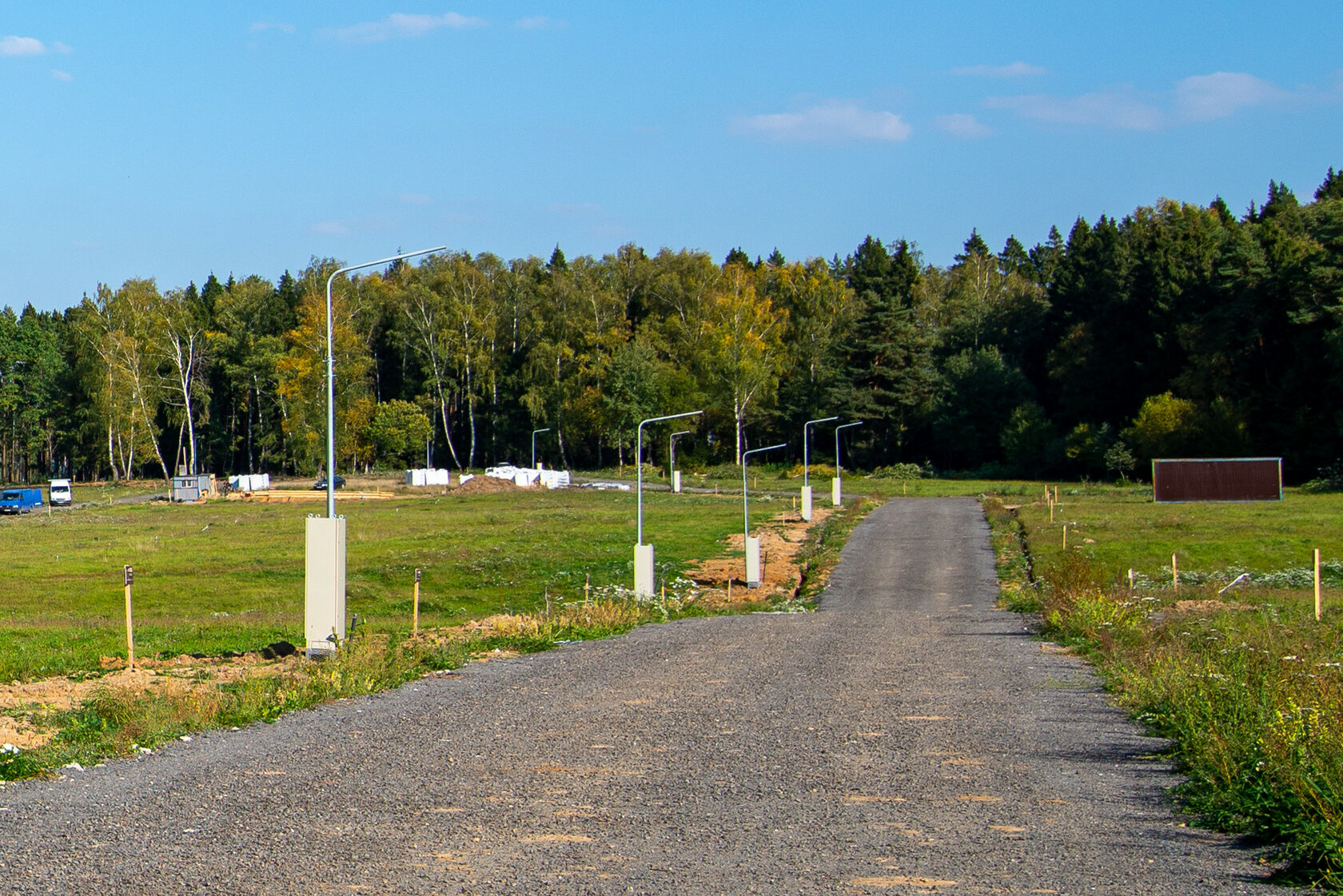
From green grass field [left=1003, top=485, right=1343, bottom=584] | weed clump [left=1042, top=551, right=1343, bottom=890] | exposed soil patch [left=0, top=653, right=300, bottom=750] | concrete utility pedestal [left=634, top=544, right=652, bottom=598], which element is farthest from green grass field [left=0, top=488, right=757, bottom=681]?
green grass field [left=1003, top=485, right=1343, bottom=584]

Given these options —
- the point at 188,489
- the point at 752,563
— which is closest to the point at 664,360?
the point at 188,489

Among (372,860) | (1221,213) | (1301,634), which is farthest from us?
(1221,213)

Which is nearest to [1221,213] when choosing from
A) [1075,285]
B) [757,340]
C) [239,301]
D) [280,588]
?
[1075,285]

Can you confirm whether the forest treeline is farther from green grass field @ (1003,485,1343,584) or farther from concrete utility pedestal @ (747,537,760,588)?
concrete utility pedestal @ (747,537,760,588)

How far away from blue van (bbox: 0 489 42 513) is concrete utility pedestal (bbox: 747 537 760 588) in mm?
57971

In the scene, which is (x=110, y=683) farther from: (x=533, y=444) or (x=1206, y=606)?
(x=533, y=444)

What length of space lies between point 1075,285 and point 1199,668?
290ft

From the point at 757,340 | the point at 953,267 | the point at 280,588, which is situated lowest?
the point at 280,588

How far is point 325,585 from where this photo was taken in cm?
1759

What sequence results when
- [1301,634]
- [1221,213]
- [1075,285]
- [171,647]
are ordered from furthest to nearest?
[1221,213] < [1075,285] < [171,647] < [1301,634]

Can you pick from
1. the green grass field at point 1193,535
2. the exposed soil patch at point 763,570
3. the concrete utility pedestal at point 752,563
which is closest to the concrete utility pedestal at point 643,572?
the exposed soil patch at point 763,570

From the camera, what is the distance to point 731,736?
40.3 ft

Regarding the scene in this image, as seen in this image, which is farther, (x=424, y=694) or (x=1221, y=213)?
(x=1221, y=213)

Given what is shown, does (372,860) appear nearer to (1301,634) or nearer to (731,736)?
(731,736)
